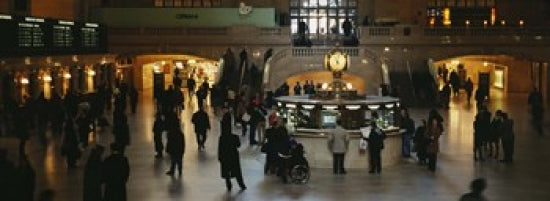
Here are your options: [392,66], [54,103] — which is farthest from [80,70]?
[392,66]

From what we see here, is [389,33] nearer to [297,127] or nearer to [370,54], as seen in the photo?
[370,54]

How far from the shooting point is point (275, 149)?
18.8m

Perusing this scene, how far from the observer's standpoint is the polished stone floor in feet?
55.0

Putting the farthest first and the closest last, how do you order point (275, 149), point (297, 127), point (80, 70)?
1. point (80, 70)
2. point (297, 127)
3. point (275, 149)

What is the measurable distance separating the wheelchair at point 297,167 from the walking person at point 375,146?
1.98 m

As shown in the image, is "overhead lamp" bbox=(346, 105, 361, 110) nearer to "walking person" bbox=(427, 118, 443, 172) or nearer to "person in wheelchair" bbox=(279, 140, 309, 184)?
"walking person" bbox=(427, 118, 443, 172)

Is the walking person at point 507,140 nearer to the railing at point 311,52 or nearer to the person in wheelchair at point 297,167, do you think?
the person in wheelchair at point 297,167

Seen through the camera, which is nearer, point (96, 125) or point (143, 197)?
point (143, 197)

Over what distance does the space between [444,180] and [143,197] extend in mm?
5922

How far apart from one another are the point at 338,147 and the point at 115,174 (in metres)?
6.63

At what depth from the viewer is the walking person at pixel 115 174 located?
13.5 metres

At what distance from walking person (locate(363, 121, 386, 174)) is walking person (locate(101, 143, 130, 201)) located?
6910 mm

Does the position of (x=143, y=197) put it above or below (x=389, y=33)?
below

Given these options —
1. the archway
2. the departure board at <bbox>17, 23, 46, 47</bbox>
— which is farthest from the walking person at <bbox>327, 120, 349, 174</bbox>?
the archway
